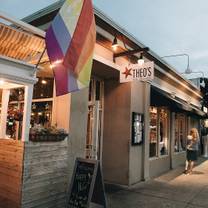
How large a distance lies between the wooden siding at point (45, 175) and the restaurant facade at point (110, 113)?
46 millimetres

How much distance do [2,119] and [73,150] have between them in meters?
1.65

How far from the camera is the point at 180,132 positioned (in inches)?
543

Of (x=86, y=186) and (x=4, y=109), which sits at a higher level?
(x=4, y=109)

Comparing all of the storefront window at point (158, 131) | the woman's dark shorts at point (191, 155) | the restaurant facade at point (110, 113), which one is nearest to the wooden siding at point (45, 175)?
the restaurant facade at point (110, 113)

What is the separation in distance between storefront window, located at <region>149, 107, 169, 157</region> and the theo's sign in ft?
10.5

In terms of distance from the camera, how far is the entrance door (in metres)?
7.61

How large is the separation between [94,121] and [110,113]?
937mm

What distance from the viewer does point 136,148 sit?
27.5 ft

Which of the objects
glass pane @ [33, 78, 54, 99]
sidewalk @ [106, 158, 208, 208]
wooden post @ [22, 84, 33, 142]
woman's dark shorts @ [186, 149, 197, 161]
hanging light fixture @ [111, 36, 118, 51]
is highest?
hanging light fixture @ [111, 36, 118, 51]

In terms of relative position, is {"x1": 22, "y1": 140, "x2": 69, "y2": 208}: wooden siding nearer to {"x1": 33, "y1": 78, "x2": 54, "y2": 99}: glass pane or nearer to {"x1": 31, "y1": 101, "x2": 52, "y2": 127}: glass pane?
{"x1": 31, "y1": 101, "x2": 52, "y2": 127}: glass pane

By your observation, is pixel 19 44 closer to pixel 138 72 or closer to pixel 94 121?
pixel 138 72

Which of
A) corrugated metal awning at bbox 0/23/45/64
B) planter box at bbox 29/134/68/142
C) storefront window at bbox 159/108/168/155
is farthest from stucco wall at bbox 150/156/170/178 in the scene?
corrugated metal awning at bbox 0/23/45/64

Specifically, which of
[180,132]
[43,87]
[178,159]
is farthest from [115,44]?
[180,132]

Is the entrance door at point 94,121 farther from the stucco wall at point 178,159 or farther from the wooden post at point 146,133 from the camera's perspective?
the stucco wall at point 178,159
